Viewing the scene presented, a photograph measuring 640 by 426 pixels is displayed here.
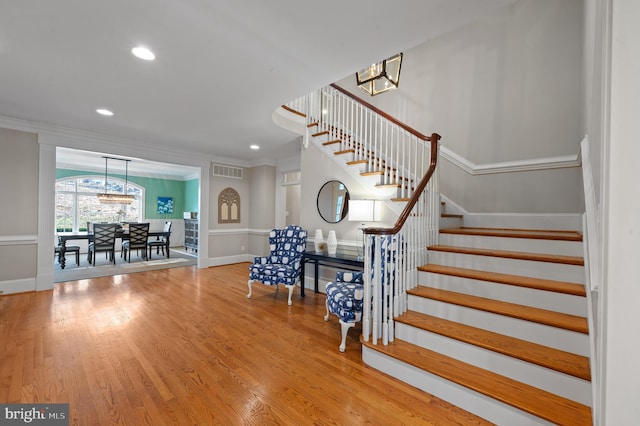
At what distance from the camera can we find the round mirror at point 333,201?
431cm

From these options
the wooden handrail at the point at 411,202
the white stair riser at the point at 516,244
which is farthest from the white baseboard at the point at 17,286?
the white stair riser at the point at 516,244

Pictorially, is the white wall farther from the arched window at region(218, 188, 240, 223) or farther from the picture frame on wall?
the picture frame on wall

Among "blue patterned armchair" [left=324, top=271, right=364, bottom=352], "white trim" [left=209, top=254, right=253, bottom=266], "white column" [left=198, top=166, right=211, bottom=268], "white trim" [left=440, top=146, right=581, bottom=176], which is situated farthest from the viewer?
"white trim" [left=209, top=254, right=253, bottom=266]

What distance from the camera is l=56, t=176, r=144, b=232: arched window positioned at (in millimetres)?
7895

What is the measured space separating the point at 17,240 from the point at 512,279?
21.1ft

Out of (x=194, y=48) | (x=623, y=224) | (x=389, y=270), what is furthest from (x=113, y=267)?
(x=623, y=224)

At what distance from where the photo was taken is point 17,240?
411cm

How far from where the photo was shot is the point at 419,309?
7.97 feet

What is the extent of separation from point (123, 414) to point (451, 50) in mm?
5446

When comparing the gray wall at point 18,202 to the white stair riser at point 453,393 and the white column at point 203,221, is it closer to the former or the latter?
the white column at point 203,221

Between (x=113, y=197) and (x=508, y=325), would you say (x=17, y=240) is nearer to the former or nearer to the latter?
(x=113, y=197)

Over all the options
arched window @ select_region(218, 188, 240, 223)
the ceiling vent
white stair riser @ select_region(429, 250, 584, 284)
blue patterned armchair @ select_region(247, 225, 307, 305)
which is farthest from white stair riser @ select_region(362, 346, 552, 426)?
the ceiling vent

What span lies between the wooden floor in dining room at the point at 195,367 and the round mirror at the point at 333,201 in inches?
57.5

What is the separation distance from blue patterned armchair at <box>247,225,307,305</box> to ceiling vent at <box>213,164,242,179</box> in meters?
2.94
